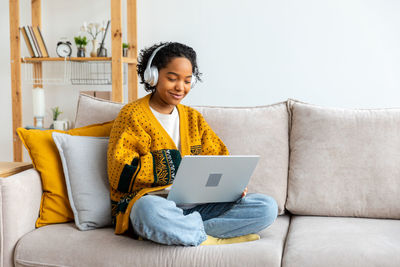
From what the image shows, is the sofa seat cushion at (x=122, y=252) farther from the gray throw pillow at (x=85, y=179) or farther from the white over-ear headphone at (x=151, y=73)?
the white over-ear headphone at (x=151, y=73)

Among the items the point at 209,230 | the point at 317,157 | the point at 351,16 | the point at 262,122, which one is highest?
the point at 351,16

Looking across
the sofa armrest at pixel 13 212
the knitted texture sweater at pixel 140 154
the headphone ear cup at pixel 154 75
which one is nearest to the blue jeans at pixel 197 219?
the knitted texture sweater at pixel 140 154

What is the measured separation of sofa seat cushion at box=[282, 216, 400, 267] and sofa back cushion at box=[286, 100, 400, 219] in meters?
0.11

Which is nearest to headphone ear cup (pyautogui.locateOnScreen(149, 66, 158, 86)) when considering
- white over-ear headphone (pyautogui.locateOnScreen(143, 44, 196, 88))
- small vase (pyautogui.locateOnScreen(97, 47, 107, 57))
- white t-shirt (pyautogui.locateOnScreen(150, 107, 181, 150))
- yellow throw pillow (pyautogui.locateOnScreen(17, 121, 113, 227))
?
white over-ear headphone (pyautogui.locateOnScreen(143, 44, 196, 88))

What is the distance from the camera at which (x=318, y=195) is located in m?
1.89

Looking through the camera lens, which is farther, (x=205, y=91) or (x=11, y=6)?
(x=205, y=91)

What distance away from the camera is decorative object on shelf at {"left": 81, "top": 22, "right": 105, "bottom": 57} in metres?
3.20

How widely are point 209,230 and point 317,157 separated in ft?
1.86

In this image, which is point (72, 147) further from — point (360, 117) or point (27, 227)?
point (360, 117)

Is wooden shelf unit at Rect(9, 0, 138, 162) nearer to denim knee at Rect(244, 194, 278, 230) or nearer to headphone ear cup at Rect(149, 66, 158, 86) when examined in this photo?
headphone ear cup at Rect(149, 66, 158, 86)

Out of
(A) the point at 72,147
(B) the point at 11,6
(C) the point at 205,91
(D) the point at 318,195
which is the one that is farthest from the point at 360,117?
(B) the point at 11,6

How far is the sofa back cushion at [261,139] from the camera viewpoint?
6.30 ft

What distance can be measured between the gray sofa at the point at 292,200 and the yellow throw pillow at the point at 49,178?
33mm

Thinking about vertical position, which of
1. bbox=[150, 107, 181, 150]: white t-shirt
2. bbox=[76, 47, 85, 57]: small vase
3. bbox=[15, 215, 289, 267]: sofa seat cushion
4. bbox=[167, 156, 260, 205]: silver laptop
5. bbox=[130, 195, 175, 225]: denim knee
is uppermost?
bbox=[76, 47, 85, 57]: small vase
